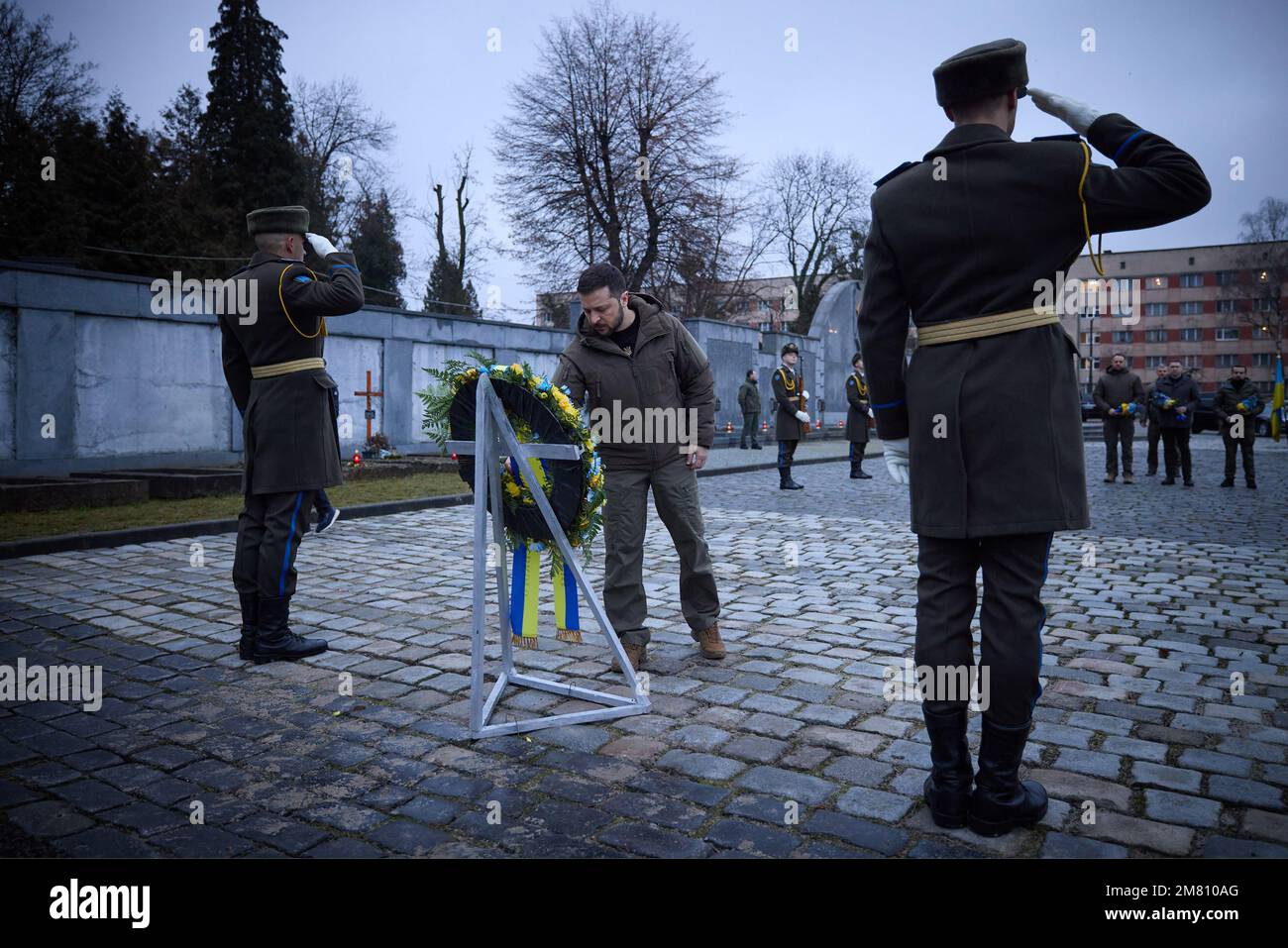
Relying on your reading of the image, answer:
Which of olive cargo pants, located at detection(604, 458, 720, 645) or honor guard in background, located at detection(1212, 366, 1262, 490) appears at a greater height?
honor guard in background, located at detection(1212, 366, 1262, 490)

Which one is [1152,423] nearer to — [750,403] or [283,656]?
[750,403]

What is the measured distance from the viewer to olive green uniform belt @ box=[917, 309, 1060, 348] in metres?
3.00

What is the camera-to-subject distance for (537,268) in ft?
104

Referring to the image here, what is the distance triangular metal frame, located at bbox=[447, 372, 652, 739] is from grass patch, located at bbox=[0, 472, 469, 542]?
6340 mm

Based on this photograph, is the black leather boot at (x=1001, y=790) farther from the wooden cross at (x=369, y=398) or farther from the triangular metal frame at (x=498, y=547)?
the wooden cross at (x=369, y=398)

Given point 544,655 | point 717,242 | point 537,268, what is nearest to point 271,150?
point 537,268

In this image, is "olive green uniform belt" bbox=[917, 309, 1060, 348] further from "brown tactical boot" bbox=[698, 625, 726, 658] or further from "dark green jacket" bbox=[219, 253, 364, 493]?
"dark green jacket" bbox=[219, 253, 364, 493]

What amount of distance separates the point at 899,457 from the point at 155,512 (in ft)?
32.3

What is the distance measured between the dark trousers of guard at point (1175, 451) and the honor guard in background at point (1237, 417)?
0.55 meters

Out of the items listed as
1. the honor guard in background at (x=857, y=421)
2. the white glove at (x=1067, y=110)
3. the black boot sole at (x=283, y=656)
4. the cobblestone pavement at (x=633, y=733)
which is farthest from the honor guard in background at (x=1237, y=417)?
the black boot sole at (x=283, y=656)

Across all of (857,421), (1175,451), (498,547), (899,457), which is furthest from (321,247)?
(1175,451)

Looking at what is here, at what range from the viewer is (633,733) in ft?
13.2

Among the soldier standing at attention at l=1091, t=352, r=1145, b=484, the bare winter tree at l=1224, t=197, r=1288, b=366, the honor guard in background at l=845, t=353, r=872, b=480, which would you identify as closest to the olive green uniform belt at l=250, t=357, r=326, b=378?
the honor guard in background at l=845, t=353, r=872, b=480

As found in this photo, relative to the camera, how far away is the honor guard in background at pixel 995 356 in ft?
9.58
